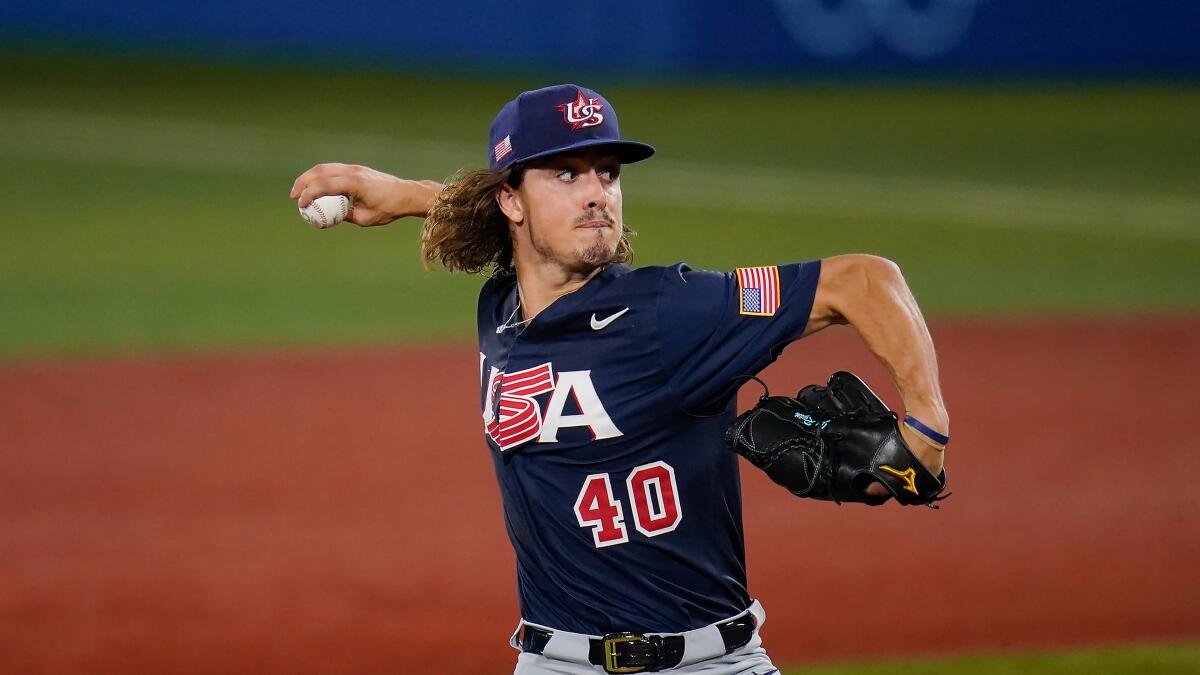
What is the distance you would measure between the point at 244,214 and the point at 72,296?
3.42 metres

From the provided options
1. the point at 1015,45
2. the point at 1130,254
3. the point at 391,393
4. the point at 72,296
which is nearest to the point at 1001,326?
the point at 1130,254

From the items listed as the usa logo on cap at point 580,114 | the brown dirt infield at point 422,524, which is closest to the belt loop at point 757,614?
the usa logo on cap at point 580,114

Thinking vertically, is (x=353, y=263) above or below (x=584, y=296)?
above

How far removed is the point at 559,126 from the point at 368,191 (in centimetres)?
95

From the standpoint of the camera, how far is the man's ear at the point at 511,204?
14.7 ft

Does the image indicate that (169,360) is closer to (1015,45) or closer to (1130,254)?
(1130,254)

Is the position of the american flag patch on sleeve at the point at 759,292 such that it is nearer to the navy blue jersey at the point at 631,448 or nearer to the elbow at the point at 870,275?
the navy blue jersey at the point at 631,448

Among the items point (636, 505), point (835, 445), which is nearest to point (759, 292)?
point (835, 445)

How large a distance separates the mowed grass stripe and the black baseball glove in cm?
1216

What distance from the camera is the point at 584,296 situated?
4277 millimetres

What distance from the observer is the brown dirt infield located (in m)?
7.17

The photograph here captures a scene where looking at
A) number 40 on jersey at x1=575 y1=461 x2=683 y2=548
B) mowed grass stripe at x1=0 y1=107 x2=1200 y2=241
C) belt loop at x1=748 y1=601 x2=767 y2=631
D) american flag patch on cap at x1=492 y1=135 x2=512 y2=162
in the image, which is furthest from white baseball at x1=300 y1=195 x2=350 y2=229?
mowed grass stripe at x1=0 y1=107 x2=1200 y2=241

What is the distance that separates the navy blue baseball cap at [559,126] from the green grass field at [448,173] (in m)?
8.34

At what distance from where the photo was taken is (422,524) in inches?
338
